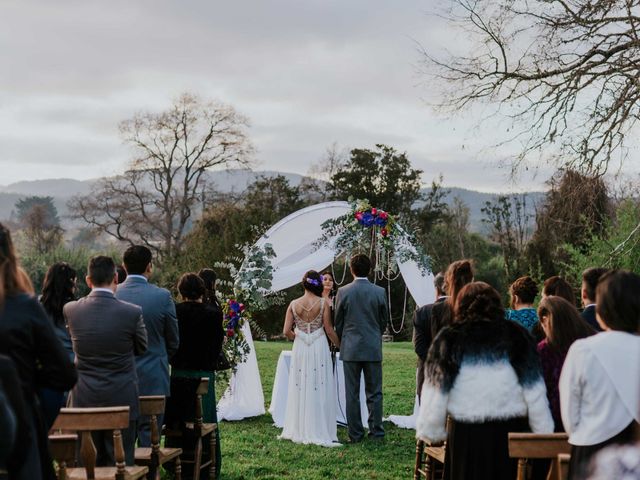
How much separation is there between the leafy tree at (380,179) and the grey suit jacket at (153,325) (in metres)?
37.2

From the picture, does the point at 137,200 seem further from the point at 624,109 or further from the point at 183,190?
the point at 624,109

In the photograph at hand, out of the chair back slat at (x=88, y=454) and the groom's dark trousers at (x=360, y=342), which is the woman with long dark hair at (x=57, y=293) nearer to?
the chair back slat at (x=88, y=454)

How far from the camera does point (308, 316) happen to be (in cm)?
925

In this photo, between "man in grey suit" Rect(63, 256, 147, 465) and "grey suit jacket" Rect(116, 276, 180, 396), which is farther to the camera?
"grey suit jacket" Rect(116, 276, 180, 396)

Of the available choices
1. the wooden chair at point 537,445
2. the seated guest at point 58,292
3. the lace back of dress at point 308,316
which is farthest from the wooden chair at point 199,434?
the wooden chair at point 537,445

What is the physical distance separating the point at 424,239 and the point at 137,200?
50.9 ft

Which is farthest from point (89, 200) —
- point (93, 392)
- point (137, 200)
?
point (93, 392)

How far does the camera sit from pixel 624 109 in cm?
1245

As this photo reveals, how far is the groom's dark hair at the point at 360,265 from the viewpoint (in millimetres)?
Result: 9055

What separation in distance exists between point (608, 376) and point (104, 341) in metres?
3.09

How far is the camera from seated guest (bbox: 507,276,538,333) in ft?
21.2

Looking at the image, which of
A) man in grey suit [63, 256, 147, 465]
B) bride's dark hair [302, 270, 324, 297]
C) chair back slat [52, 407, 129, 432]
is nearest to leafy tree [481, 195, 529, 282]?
bride's dark hair [302, 270, 324, 297]

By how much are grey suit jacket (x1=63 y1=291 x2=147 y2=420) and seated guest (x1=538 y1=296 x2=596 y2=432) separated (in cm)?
251

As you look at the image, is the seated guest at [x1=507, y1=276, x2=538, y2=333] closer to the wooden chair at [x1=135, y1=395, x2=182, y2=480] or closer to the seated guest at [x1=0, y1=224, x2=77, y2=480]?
the wooden chair at [x1=135, y1=395, x2=182, y2=480]
